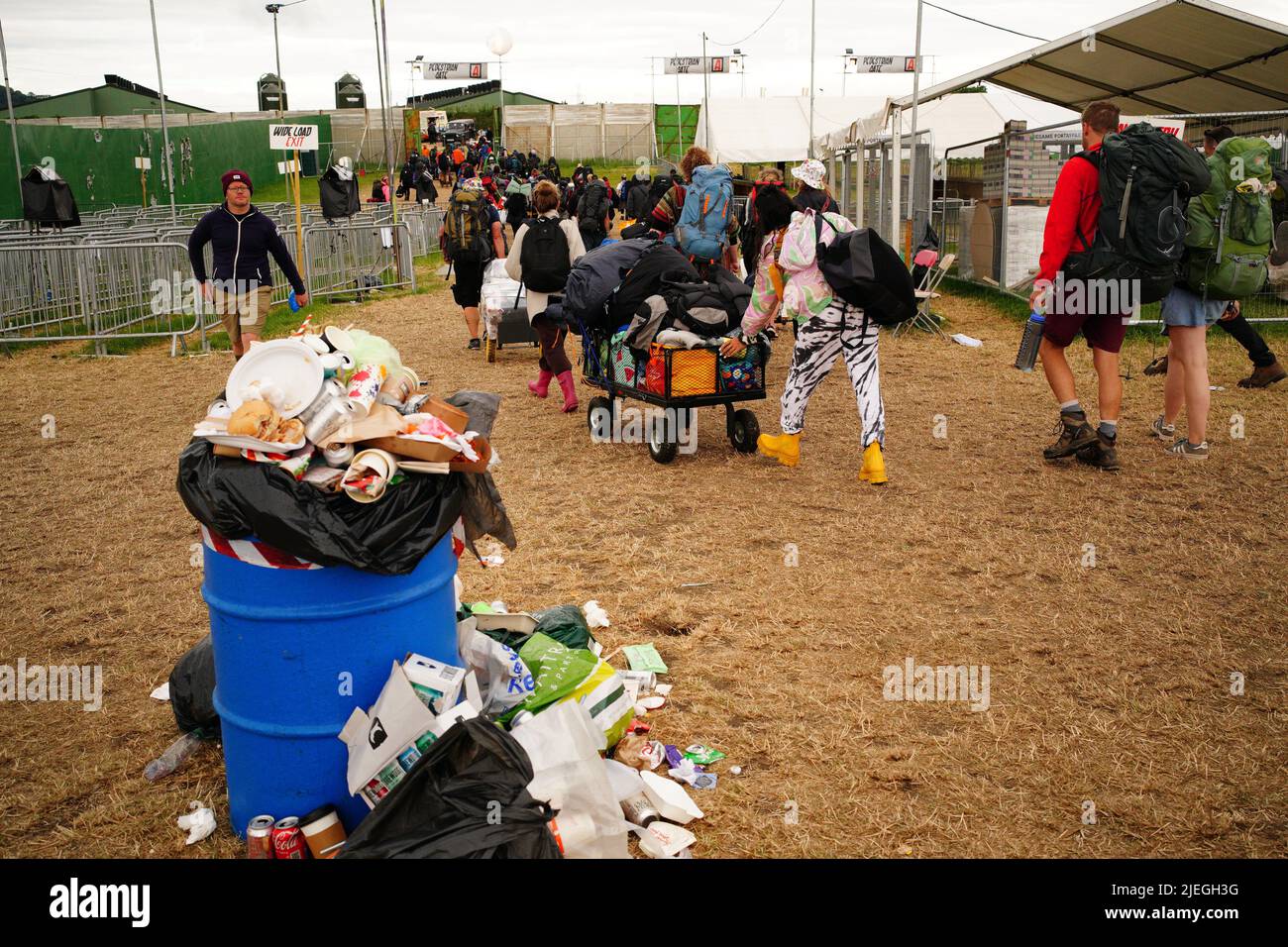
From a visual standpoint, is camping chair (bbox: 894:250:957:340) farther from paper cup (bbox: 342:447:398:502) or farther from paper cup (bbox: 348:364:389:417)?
paper cup (bbox: 342:447:398:502)

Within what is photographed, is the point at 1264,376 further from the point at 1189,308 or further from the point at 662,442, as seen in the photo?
the point at 662,442

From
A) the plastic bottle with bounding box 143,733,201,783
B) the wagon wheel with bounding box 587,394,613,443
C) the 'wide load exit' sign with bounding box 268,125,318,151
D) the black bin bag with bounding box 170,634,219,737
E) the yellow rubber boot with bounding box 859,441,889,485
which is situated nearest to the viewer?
the plastic bottle with bounding box 143,733,201,783

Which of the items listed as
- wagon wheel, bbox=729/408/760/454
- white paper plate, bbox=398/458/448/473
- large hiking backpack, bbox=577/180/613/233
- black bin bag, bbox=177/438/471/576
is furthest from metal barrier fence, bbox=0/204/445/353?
white paper plate, bbox=398/458/448/473

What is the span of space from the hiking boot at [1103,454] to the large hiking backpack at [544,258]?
14.9 ft

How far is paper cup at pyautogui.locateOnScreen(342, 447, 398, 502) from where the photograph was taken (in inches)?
127

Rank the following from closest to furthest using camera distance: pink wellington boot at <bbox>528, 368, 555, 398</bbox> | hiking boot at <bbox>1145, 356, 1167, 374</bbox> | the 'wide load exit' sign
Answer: hiking boot at <bbox>1145, 356, 1167, 374</bbox>, pink wellington boot at <bbox>528, 368, 555, 398</bbox>, the 'wide load exit' sign

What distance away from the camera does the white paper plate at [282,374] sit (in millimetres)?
3441

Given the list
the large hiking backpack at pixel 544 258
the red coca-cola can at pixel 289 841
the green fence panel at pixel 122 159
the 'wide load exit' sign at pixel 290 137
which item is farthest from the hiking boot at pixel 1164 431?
the green fence panel at pixel 122 159

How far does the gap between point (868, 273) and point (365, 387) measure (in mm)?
4240

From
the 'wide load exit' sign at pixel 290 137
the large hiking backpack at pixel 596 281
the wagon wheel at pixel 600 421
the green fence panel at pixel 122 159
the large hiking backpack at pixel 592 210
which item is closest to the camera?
the large hiking backpack at pixel 596 281

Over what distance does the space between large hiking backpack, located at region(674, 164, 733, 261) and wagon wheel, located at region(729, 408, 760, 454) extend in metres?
3.70

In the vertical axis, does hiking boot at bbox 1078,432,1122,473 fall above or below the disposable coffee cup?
above

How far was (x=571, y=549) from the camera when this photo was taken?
6504 millimetres

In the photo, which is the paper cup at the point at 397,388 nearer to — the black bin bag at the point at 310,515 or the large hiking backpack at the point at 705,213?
the black bin bag at the point at 310,515
